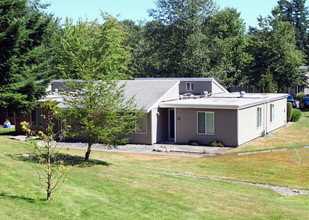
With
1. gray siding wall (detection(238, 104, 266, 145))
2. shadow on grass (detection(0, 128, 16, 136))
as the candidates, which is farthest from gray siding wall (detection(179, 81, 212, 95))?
shadow on grass (detection(0, 128, 16, 136))

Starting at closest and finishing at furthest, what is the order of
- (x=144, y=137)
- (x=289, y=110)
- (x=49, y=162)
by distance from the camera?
(x=49, y=162)
(x=144, y=137)
(x=289, y=110)

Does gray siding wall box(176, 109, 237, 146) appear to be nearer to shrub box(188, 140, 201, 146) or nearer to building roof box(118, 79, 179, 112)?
shrub box(188, 140, 201, 146)

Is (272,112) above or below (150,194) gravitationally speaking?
above

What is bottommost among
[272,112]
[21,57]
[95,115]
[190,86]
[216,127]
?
[216,127]

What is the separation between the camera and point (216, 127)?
2611cm

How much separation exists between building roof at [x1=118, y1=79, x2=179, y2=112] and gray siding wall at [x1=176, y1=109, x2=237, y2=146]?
1965 mm

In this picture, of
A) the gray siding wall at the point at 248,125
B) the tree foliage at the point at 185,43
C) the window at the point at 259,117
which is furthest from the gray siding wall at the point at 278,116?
the tree foliage at the point at 185,43

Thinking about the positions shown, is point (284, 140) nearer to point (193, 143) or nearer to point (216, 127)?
point (216, 127)

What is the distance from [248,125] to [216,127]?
2.66 meters

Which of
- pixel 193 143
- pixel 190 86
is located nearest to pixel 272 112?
pixel 190 86

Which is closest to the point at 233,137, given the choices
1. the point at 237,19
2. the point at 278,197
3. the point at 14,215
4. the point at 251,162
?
the point at 251,162

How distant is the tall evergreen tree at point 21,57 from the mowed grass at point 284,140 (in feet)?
50.1

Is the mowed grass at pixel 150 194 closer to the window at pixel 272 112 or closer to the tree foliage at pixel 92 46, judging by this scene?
the window at pixel 272 112

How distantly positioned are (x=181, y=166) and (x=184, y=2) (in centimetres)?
3320
